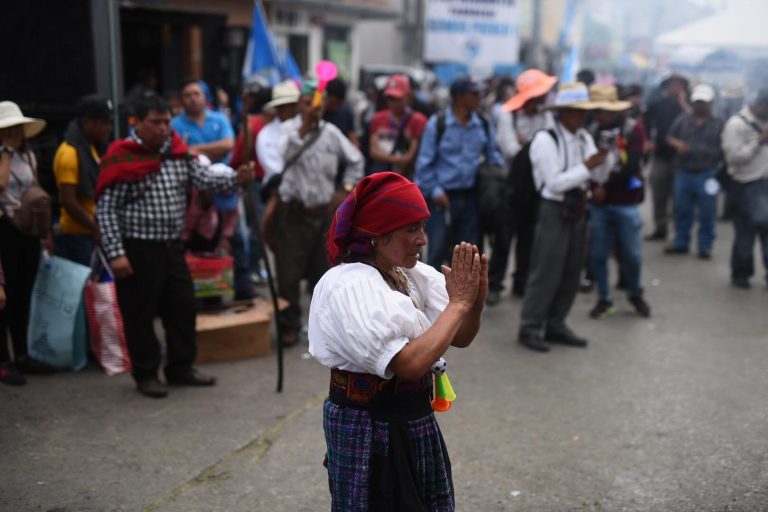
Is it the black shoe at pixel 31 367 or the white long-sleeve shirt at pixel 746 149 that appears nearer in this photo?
the black shoe at pixel 31 367

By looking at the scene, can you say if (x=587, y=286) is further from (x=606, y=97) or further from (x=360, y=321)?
(x=360, y=321)

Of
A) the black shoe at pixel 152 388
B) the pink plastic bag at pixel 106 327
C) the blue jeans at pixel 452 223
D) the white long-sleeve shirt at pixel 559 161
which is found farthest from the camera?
the blue jeans at pixel 452 223

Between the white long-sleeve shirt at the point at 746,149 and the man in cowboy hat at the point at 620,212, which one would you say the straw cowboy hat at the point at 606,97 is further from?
the white long-sleeve shirt at the point at 746,149

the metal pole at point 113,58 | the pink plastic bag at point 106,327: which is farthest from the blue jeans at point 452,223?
the pink plastic bag at point 106,327

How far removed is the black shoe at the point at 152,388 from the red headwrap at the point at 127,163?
3.73ft

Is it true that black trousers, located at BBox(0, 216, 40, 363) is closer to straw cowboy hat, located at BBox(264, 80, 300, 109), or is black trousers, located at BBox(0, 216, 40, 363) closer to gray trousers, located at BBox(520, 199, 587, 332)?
straw cowboy hat, located at BBox(264, 80, 300, 109)

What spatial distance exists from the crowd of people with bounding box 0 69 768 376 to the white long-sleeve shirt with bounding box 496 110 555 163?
0.8 inches

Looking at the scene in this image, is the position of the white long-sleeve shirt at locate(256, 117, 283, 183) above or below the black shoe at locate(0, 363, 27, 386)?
above

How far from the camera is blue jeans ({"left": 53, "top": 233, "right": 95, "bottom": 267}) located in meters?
5.68

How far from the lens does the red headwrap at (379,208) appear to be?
8.39ft

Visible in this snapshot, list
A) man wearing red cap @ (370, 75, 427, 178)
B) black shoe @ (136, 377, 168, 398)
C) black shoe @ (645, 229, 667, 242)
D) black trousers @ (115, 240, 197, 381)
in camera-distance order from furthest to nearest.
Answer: black shoe @ (645, 229, 667, 242)
man wearing red cap @ (370, 75, 427, 178)
black shoe @ (136, 377, 168, 398)
black trousers @ (115, 240, 197, 381)

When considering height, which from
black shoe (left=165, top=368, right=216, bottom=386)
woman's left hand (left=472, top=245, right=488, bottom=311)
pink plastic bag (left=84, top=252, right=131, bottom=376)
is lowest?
black shoe (left=165, top=368, right=216, bottom=386)

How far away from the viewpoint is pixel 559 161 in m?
5.97

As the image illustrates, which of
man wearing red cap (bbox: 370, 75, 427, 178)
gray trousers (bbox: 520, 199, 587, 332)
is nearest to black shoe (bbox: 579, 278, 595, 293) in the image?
gray trousers (bbox: 520, 199, 587, 332)
